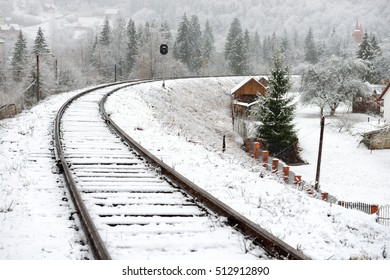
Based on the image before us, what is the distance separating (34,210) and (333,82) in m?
51.2

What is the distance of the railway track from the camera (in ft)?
14.6

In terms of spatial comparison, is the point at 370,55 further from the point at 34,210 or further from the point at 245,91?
the point at 34,210

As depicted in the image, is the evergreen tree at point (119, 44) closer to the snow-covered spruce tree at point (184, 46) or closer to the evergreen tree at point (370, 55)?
the snow-covered spruce tree at point (184, 46)

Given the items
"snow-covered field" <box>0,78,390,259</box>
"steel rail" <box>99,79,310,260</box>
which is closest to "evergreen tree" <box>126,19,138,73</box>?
"snow-covered field" <box>0,78,390,259</box>

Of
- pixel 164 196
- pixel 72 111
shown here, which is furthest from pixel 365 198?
pixel 164 196

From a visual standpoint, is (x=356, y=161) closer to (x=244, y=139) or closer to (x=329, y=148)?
(x=329, y=148)

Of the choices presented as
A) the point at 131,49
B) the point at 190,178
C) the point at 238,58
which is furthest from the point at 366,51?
the point at 190,178

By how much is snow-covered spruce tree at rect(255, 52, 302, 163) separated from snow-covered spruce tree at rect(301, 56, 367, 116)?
16902mm

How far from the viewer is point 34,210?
5.55 m

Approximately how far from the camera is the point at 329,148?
123 ft

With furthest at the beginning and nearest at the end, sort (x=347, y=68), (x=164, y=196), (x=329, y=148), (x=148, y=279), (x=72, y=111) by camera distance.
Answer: (x=347, y=68) → (x=329, y=148) → (x=72, y=111) → (x=164, y=196) → (x=148, y=279)

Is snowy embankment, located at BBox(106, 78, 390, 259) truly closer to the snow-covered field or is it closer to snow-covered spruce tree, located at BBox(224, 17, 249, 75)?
the snow-covered field

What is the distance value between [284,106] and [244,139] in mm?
5896

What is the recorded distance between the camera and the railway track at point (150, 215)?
445 centimetres
